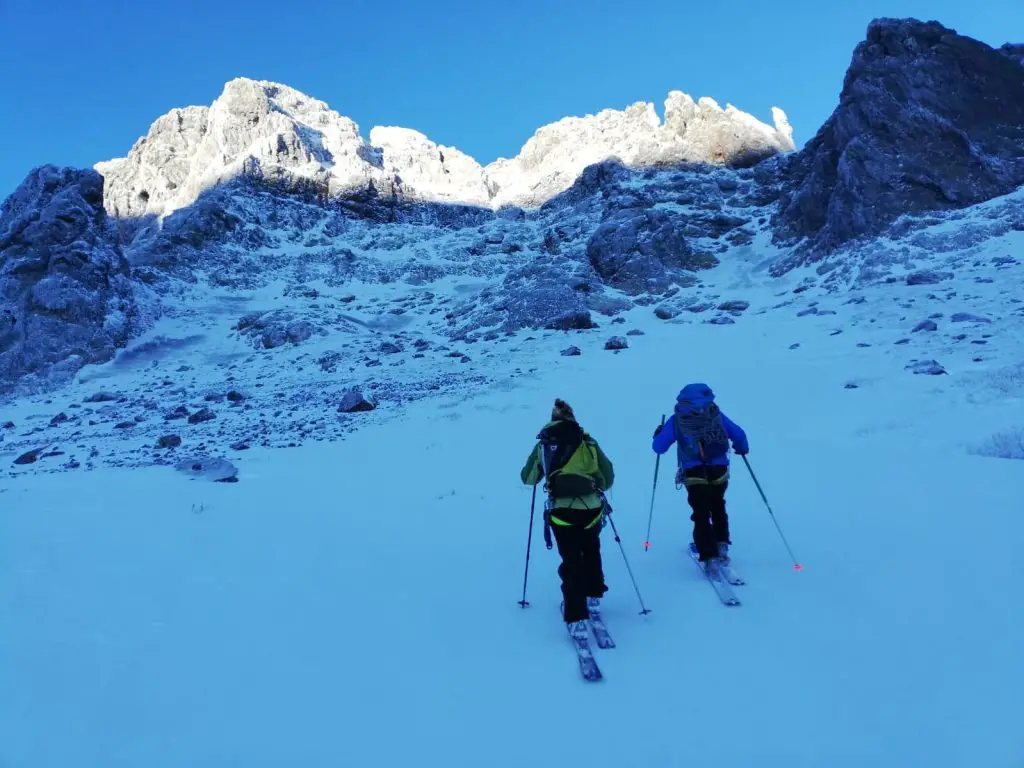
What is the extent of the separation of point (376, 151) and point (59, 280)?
6433 centimetres

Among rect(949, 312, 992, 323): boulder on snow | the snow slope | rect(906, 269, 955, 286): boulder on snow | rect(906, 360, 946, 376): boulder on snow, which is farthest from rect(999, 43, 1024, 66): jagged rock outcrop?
the snow slope

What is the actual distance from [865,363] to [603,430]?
25.5 feet

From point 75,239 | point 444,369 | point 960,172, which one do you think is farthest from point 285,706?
point 960,172

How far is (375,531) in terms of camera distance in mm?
8375

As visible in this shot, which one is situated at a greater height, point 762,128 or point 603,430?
point 762,128

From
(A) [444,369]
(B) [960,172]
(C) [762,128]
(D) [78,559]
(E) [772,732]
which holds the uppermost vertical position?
(C) [762,128]

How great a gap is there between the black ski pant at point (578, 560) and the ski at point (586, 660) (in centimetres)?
23

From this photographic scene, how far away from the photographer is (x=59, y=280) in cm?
3369

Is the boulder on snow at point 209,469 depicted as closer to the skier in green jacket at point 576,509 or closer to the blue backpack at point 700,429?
the skier in green jacket at point 576,509

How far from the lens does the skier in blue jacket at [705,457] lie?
602cm

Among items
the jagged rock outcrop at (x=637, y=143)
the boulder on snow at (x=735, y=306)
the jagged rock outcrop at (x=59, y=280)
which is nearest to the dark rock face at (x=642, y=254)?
the boulder on snow at (x=735, y=306)

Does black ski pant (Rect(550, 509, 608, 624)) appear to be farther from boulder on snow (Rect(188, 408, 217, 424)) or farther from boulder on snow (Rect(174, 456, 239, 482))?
boulder on snow (Rect(188, 408, 217, 424))

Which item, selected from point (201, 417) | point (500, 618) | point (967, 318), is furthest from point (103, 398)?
point (967, 318)

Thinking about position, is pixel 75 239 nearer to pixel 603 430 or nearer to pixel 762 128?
pixel 603 430
